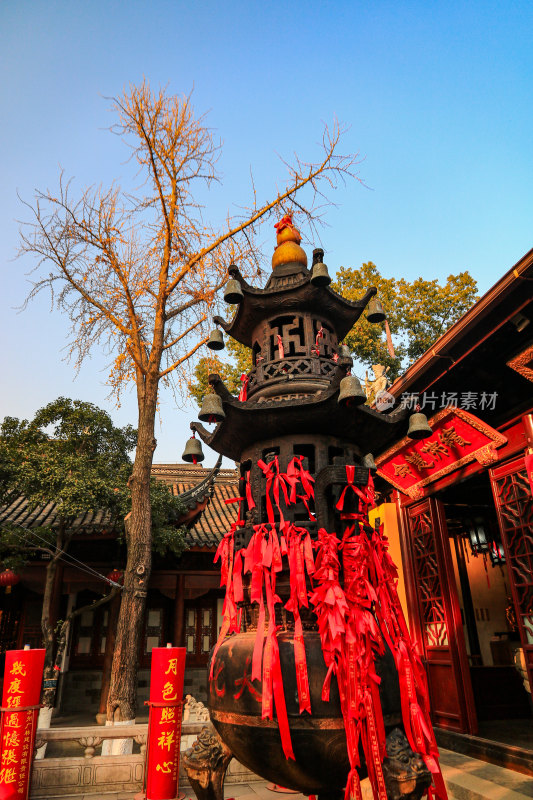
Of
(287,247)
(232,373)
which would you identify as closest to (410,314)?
(232,373)

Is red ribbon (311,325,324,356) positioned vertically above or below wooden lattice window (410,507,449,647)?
above

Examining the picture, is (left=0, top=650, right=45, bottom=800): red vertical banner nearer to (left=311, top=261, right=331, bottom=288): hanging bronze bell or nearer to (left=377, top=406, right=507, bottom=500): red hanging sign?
(left=311, top=261, right=331, bottom=288): hanging bronze bell

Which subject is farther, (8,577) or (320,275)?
(8,577)

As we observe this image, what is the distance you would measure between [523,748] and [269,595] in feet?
14.6

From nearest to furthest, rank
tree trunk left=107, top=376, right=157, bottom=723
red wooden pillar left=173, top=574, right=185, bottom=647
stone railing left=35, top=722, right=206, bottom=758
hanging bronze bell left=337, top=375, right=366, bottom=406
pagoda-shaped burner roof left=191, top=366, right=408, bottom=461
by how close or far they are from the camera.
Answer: hanging bronze bell left=337, top=375, right=366, bottom=406, pagoda-shaped burner roof left=191, top=366, right=408, bottom=461, stone railing left=35, top=722, right=206, bottom=758, tree trunk left=107, top=376, right=157, bottom=723, red wooden pillar left=173, top=574, right=185, bottom=647

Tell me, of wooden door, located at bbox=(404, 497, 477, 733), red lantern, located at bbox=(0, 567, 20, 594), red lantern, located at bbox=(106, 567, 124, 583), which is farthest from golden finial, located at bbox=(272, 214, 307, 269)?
red lantern, located at bbox=(0, 567, 20, 594)

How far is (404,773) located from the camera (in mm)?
2852

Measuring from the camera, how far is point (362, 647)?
10.5 feet

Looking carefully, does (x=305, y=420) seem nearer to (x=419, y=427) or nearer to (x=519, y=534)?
(x=419, y=427)

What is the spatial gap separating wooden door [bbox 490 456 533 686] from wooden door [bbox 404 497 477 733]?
1639mm

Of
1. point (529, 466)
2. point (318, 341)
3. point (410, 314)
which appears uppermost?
point (410, 314)

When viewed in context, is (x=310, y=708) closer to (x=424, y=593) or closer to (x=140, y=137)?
(x=424, y=593)

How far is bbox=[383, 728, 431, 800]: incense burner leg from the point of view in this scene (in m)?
2.81

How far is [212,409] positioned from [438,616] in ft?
17.7
